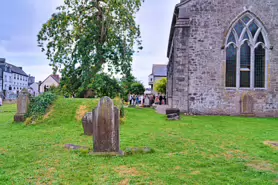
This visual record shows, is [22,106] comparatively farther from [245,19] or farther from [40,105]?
[245,19]

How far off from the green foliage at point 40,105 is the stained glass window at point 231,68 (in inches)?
461

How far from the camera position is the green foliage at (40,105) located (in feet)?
38.1

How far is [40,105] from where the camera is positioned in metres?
11.9

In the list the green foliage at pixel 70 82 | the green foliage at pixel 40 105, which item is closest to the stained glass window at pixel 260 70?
the green foliage at pixel 70 82

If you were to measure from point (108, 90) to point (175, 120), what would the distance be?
6.78 m

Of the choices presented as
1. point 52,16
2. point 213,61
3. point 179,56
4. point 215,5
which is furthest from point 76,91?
point 215,5

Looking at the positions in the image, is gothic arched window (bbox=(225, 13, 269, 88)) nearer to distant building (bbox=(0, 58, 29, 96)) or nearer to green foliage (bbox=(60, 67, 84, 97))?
green foliage (bbox=(60, 67, 84, 97))

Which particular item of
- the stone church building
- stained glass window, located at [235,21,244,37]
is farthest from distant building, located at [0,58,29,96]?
stained glass window, located at [235,21,244,37]

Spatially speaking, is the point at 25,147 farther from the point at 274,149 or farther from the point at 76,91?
the point at 76,91

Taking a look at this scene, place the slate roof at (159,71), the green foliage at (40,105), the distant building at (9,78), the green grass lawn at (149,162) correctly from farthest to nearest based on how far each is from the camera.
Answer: the distant building at (9,78)
the slate roof at (159,71)
the green foliage at (40,105)
the green grass lawn at (149,162)

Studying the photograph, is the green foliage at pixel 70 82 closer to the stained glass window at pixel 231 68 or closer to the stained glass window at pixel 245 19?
the stained glass window at pixel 231 68

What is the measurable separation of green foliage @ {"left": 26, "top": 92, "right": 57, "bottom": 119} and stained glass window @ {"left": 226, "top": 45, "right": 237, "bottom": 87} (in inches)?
461

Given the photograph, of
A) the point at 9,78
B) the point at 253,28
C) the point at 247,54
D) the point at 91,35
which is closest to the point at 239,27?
the point at 253,28

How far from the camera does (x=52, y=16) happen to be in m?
16.8
